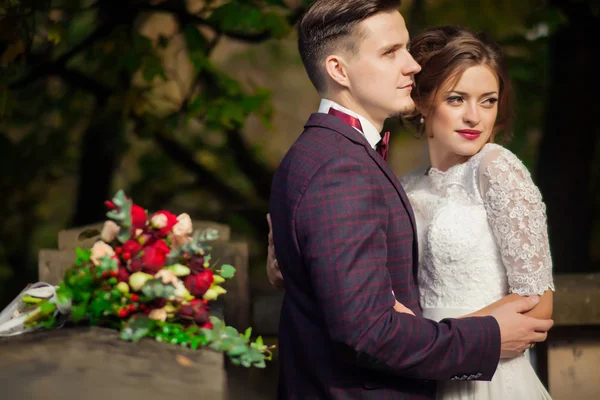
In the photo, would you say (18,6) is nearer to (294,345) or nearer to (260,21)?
(260,21)

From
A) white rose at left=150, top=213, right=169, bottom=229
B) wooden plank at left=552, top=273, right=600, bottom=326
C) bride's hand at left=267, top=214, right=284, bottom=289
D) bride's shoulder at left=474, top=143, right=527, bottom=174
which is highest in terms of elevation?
bride's shoulder at left=474, top=143, right=527, bottom=174

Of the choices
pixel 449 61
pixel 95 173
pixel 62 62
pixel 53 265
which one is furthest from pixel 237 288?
pixel 95 173

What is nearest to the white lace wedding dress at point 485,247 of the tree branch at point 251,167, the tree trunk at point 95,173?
the tree branch at point 251,167

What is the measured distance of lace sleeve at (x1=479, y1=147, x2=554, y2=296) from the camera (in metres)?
2.76

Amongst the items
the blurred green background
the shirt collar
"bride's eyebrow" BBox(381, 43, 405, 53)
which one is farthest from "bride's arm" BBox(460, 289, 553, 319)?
the blurred green background

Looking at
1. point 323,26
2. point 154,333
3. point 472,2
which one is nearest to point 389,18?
point 323,26

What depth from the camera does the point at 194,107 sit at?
5402 millimetres

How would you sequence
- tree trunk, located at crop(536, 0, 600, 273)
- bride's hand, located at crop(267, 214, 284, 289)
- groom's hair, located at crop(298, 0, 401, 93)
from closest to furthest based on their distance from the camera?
groom's hair, located at crop(298, 0, 401, 93)
bride's hand, located at crop(267, 214, 284, 289)
tree trunk, located at crop(536, 0, 600, 273)

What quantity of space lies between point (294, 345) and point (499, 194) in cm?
89

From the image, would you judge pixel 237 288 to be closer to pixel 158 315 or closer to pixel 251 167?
pixel 158 315

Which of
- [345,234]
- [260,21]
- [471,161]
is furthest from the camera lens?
[260,21]

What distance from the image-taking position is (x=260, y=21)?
495 cm

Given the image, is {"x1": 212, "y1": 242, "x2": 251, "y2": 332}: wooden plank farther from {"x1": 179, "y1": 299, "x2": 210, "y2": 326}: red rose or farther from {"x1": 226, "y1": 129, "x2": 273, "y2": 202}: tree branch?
{"x1": 226, "y1": 129, "x2": 273, "y2": 202}: tree branch

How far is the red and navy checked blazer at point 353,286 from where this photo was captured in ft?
7.28
